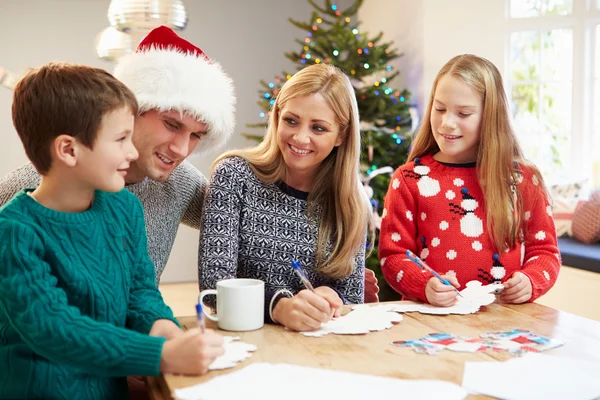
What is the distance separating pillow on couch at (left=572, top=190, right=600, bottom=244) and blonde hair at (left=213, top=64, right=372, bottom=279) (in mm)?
2753

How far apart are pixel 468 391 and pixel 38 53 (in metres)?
5.42

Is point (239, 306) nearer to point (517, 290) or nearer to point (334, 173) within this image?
point (334, 173)

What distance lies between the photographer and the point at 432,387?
108 cm

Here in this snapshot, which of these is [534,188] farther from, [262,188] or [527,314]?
[262,188]

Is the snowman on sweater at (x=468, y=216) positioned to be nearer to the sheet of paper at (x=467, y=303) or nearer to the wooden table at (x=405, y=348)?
the sheet of paper at (x=467, y=303)

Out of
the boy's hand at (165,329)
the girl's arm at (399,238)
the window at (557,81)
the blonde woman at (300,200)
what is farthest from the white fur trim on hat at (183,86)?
the window at (557,81)

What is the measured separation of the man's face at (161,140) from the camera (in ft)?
5.56

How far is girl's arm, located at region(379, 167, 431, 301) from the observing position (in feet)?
5.75

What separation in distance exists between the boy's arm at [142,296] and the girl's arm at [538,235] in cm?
94

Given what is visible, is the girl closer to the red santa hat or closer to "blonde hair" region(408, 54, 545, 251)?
"blonde hair" region(408, 54, 545, 251)

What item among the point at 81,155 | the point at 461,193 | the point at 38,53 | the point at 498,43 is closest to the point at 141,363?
the point at 81,155

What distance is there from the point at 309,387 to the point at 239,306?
338mm

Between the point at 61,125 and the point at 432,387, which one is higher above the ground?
the point at 61,125

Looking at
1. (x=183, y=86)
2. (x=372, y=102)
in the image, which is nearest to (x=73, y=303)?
(x=183, y=86)
